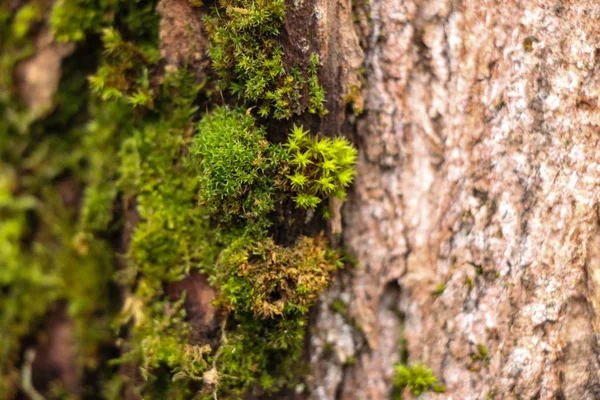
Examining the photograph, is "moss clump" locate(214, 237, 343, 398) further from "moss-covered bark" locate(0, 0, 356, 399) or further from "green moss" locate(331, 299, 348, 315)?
"green moss" locate(331, 299, 348, 315)

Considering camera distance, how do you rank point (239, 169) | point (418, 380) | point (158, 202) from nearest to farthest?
point (239, 169)
point (418, 380)
point (158, 202)

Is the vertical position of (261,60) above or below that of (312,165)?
above

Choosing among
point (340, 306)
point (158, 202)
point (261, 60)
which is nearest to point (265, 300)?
point (340, 306)

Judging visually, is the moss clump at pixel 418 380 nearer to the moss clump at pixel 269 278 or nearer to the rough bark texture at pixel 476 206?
the rough bark texture at pixel 476 206

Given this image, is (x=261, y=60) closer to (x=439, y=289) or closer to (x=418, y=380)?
(x=439, y=289)

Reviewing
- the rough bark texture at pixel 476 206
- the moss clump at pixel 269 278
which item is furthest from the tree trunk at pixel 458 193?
the moss clump at pixel 269 278

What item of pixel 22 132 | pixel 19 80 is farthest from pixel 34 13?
pixel 22 132
